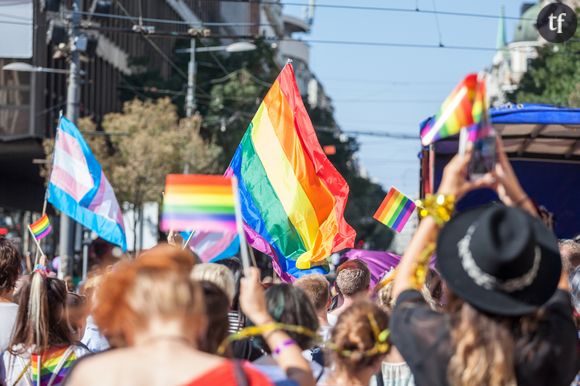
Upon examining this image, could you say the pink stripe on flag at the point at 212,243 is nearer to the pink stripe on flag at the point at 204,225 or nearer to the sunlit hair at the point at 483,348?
the pink stripe on flag at the point at 204,225

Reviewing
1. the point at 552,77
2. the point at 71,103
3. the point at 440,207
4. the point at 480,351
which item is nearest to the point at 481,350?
the point at 480,351

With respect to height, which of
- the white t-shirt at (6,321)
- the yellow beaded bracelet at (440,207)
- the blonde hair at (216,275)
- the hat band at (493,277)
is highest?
the yellow beaded bracelet at (440,207)

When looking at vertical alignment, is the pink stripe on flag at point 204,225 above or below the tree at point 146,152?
above

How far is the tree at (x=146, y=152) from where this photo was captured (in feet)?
111

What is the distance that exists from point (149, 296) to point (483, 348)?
103 centimetres

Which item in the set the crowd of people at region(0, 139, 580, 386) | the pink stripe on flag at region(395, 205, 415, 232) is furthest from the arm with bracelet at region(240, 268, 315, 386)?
the pink stripe on flag at region(395, 205, 415, 232)

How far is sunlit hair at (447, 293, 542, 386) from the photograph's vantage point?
367 centimetres

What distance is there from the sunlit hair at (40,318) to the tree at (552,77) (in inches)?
1139

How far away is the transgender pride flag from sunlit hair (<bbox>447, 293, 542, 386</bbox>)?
797 cm

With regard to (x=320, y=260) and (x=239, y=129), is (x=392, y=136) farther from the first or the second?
(x=320, y=260)

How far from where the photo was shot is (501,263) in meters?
3.63

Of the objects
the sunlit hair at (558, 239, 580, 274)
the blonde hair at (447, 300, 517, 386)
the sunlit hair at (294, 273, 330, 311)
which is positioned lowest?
the sunlit hair at (294, 273, 330, 311)

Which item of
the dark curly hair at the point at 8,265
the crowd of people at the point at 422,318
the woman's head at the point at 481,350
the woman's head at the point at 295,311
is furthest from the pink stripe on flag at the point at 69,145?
the woman's head at the point at 481,350

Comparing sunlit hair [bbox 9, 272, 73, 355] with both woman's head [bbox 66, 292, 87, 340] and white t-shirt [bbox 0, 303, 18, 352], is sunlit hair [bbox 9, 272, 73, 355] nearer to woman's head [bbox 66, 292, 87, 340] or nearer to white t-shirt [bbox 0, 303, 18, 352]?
white t-shirt [bbox 0, 303, 18, 352]
